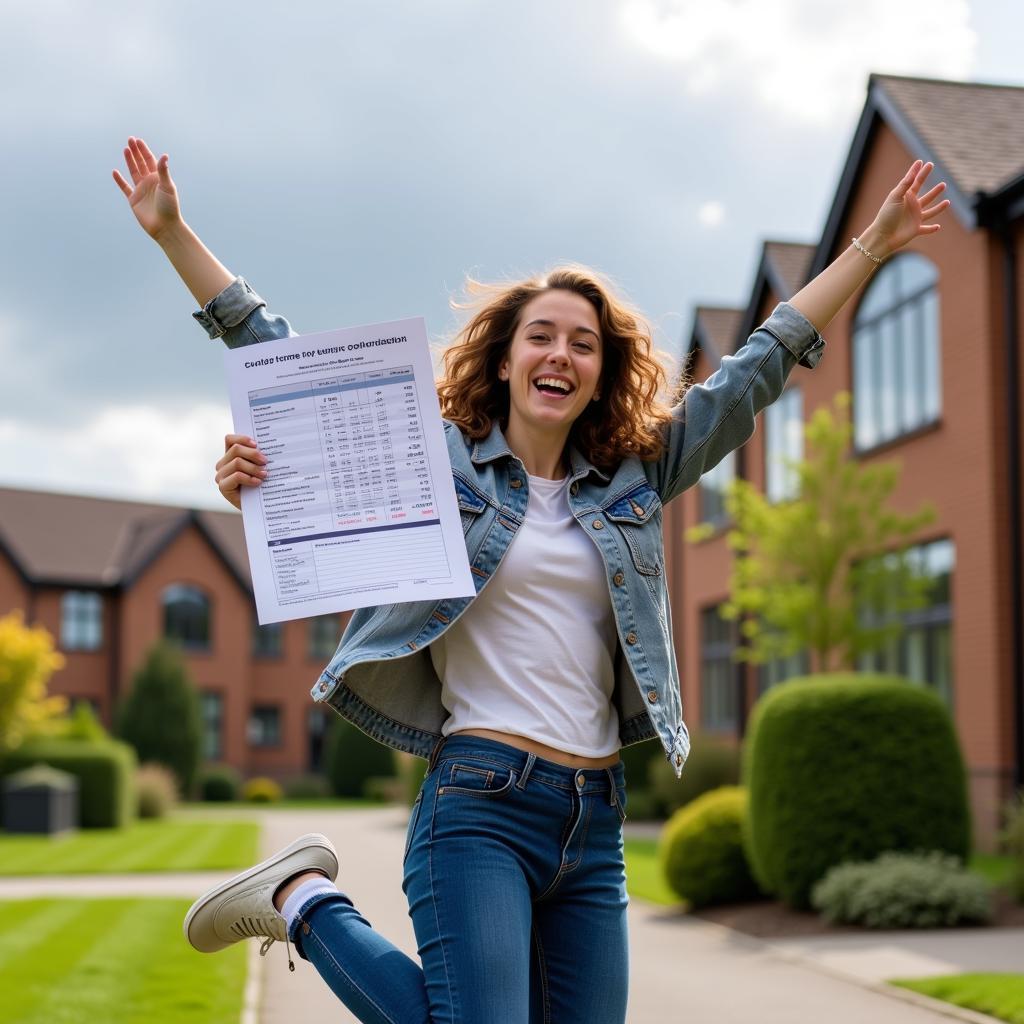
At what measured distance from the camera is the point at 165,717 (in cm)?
3981

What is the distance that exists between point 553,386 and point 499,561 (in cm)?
43

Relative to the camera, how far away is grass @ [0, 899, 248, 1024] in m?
7.12

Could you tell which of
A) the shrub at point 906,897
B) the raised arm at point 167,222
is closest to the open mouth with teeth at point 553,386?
the raised arm at point 167,222

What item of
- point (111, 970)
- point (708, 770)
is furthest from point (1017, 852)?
point (708, 770)

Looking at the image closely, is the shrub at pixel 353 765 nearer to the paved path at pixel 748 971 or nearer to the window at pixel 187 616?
the window at pixel 187 616

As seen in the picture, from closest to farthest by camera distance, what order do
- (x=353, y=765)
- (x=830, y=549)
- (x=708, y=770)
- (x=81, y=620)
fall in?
(x=830, y=549), (x=708, y=770), (x=353, y=765), (x=81, y=620)

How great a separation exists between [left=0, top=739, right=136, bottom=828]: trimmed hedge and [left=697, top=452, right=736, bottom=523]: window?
39.4 ft

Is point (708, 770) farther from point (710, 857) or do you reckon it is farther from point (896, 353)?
point (710, 857)

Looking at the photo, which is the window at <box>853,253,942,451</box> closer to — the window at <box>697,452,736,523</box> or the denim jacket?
the window at <box>697,452,736,523</box>

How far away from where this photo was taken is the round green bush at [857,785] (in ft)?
35.4

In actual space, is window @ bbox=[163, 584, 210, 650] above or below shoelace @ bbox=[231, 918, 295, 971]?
above

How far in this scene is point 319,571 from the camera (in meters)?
3.05

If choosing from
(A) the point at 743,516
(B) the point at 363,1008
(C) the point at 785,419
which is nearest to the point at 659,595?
(B) the point at 363,1008

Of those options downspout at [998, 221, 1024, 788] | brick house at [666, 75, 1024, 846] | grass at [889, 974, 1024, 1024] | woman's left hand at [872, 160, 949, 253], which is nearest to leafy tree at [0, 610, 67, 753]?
brick house at [666, 75, 1024, 846]
